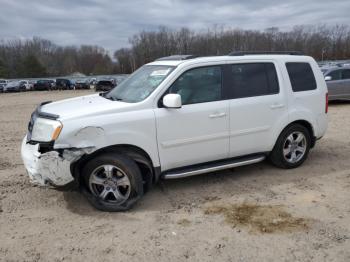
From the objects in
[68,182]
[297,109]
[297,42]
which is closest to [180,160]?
[68,182]

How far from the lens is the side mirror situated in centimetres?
417

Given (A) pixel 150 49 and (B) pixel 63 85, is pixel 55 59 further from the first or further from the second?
(B) pixel 63 85

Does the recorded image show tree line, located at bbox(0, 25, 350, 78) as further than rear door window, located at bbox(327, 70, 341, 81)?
Yes

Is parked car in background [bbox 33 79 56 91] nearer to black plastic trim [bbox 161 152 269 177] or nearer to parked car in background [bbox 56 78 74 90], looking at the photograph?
parked car in background [bbox 56 78 74 90]

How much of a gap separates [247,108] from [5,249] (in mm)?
3482

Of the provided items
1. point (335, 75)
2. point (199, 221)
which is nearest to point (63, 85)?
point (335, 75)

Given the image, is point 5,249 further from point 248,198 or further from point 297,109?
point 297,109

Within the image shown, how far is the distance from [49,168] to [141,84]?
173 cm

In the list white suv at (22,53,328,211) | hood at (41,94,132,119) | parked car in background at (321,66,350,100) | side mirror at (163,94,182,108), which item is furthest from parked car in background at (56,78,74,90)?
side mirror at (163,94,182,108)

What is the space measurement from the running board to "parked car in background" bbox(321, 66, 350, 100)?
9.92 meters

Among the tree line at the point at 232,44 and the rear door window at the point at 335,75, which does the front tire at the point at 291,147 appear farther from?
the tree line at the point at 232,44

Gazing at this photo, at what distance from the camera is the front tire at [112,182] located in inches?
161

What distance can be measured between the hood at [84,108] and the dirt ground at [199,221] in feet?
4.00

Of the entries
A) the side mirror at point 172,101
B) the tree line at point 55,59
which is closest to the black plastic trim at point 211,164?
the side mirror at point 172,101
